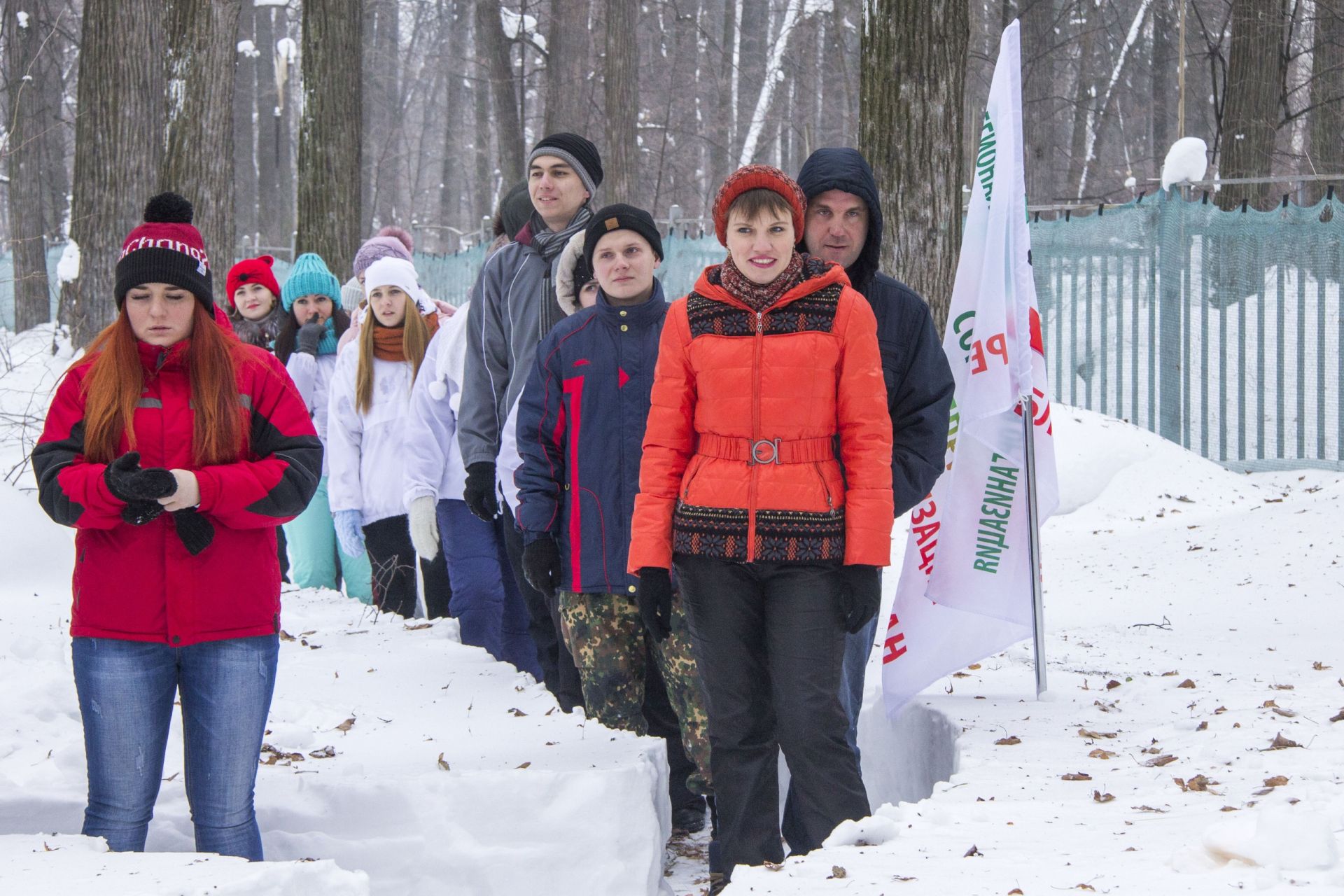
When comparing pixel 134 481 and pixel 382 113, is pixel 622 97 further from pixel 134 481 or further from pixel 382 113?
pixel 382 113

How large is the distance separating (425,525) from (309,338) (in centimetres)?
175

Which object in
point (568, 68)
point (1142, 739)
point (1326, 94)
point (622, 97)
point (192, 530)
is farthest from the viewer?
point (568, 68)

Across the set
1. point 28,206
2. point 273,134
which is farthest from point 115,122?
point 273,134

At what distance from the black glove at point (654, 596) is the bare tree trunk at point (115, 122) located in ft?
25.6

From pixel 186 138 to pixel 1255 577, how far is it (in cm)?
753

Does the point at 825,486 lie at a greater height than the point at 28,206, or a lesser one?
lesser

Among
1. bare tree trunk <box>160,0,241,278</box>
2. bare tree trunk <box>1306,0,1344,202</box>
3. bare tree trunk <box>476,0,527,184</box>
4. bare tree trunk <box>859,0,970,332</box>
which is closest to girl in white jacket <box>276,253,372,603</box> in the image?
bare tree trunk <box>160,0,241,278</box>

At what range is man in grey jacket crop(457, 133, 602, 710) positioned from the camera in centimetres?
477

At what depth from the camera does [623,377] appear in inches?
163

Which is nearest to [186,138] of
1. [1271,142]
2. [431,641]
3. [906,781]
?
[431,641]

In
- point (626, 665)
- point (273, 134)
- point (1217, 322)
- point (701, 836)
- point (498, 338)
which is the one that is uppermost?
point (273, 134)

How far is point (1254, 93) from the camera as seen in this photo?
1362 cm

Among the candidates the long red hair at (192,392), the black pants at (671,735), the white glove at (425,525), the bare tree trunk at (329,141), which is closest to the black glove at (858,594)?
the black pants at (671,735)

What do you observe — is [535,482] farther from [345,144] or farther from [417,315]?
[345,144]
